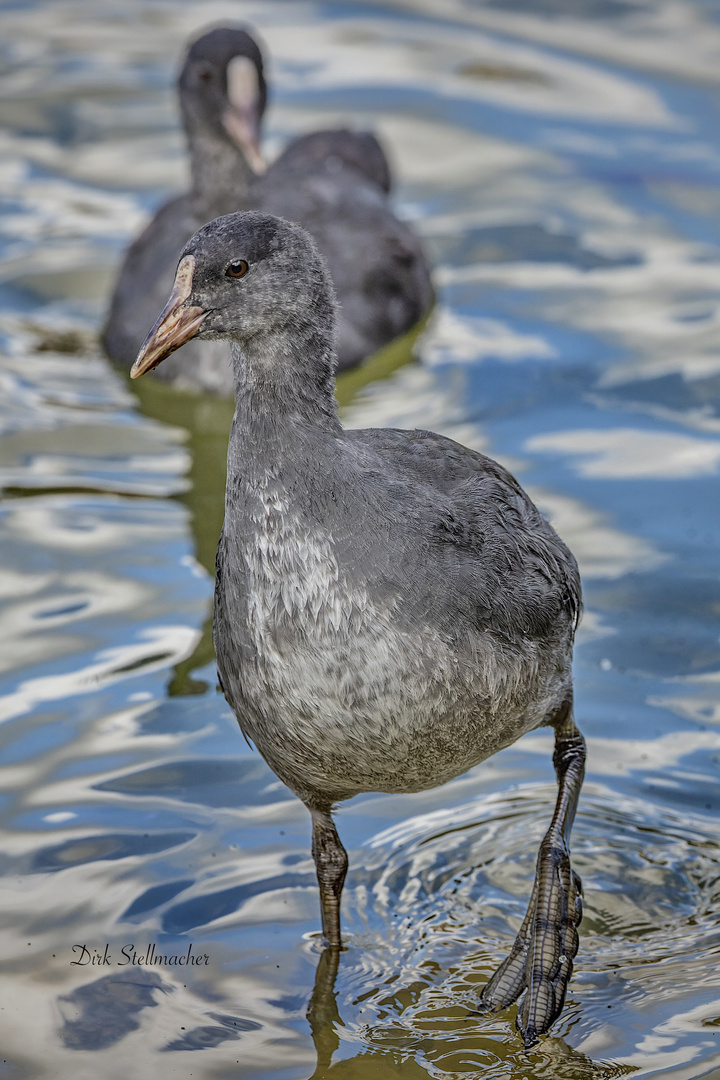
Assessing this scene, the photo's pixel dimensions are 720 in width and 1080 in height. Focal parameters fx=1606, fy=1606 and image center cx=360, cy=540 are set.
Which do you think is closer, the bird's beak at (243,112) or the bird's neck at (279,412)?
the bird's neck at (279,412)

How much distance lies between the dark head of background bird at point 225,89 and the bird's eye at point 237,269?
4.23 m

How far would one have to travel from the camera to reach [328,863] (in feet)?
14.5

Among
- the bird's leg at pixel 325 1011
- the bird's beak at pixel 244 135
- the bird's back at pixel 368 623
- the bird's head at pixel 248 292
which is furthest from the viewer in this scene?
the bird's beak at pixel 244 135

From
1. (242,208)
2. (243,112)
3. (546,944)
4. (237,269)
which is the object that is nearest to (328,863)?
(546,944)

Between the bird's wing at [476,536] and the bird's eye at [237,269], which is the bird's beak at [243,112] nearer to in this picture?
the bird's wing at [476,536]

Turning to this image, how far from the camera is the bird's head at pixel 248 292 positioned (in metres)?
3.88

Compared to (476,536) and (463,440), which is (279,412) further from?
(463,440)

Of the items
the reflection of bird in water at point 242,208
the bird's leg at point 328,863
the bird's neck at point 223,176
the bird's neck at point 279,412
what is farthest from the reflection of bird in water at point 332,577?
the bird's neck at point 223,176

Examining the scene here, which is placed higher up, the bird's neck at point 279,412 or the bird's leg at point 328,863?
the bird's neck at point 279,412

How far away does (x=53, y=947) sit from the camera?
469 cm

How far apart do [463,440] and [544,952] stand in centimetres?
343

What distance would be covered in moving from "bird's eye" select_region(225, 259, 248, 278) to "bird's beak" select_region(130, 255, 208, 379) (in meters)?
0.10

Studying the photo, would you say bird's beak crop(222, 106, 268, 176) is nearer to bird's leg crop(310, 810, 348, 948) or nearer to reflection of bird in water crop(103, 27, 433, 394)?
reflection of bird in water crop(103, 27, 433, 394)

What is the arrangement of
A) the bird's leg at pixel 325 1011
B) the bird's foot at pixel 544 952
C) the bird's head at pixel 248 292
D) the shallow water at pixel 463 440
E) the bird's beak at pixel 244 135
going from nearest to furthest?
the bird's head at pixel 248 292
the bird's foot at pixel 544 952
the bird's leg at pixel 325 1011
the shallow water at pixel 463 440
the bird's beak at pixel 244 135
